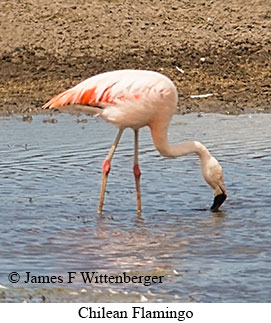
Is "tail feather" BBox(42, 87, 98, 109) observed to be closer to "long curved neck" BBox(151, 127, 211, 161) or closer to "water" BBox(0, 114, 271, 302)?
"long curved neck" BBox(151, 127, 211, 161)

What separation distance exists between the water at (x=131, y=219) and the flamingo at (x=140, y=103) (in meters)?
0.40

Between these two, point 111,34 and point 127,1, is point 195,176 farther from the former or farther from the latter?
point 127,1

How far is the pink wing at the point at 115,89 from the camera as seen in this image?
344 inches

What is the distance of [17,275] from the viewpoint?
6945mm

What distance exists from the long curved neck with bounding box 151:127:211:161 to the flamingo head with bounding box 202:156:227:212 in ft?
0.25

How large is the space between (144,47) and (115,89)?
331 inches

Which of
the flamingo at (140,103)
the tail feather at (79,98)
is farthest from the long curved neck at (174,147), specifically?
the tail feather at (79,98)

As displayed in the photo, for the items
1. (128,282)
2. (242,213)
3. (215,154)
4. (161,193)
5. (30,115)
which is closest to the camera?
(128,282)

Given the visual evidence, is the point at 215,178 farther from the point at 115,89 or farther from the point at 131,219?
the point at 115,89

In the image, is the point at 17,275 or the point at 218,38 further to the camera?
the point at 218,38

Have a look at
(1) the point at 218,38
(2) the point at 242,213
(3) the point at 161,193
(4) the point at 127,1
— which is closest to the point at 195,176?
(3) the point at 161,193

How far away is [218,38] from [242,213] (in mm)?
9094

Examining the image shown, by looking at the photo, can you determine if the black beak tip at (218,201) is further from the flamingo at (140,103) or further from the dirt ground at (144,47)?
the dirt ground at (144,47)

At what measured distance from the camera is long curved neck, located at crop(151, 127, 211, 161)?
8.96 metres
